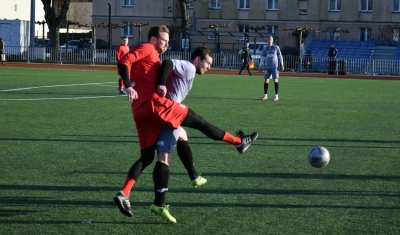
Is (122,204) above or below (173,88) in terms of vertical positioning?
below

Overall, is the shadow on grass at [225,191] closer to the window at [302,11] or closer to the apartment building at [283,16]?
the apartment building at [283,16]

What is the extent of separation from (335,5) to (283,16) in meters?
4.87

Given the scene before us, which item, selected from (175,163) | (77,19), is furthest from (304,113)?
(77,19)

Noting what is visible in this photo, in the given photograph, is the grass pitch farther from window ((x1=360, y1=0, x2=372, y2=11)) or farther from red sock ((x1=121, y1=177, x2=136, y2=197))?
window ((x1=360, y1=0, x2=372, y2=11))

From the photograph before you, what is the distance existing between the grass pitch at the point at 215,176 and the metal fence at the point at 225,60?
27.2 m

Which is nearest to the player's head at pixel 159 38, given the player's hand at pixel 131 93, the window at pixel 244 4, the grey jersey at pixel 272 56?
the player's hand at pixel 131 93

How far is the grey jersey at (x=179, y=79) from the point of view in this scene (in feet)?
23.6

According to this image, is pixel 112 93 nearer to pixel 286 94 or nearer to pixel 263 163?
pixel 286 94

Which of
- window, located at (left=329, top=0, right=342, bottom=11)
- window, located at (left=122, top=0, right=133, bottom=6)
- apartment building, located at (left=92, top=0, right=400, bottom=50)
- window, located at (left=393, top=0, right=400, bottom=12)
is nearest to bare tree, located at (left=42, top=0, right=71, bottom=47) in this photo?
apartment building, located at (left=92, top=0, right=400, bottom=50)

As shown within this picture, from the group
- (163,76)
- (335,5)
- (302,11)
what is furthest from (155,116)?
(335,5)

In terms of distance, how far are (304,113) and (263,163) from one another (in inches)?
319

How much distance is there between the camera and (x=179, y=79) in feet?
23.8

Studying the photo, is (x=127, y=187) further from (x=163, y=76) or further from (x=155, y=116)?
(x=163, y=76)

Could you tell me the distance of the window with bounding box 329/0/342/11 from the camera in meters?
67.7
